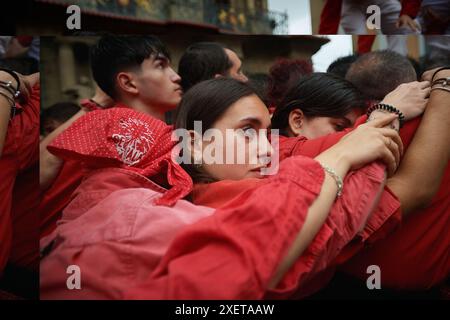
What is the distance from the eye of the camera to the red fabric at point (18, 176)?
3.97 ft

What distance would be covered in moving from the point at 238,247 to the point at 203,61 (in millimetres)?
736

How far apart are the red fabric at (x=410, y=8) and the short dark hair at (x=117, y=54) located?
3.03ft

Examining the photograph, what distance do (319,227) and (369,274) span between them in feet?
1.24

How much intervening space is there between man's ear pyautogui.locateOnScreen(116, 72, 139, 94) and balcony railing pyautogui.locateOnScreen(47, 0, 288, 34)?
0.22m

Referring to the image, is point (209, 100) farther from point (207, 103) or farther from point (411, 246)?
point (411, 246)

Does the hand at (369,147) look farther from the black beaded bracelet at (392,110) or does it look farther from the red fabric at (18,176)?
the red fabric at (18,176)

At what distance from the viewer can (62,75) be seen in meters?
1.28

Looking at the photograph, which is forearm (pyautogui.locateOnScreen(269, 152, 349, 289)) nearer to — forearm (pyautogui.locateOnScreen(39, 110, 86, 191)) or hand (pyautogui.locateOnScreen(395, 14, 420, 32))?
forearm (pyautogui.locateOnScreen(39, 110, 86, 191))

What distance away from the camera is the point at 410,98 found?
117 centimetres

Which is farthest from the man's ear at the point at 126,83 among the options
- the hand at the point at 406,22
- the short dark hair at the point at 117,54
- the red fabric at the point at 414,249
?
the hand at the point at 406,22
